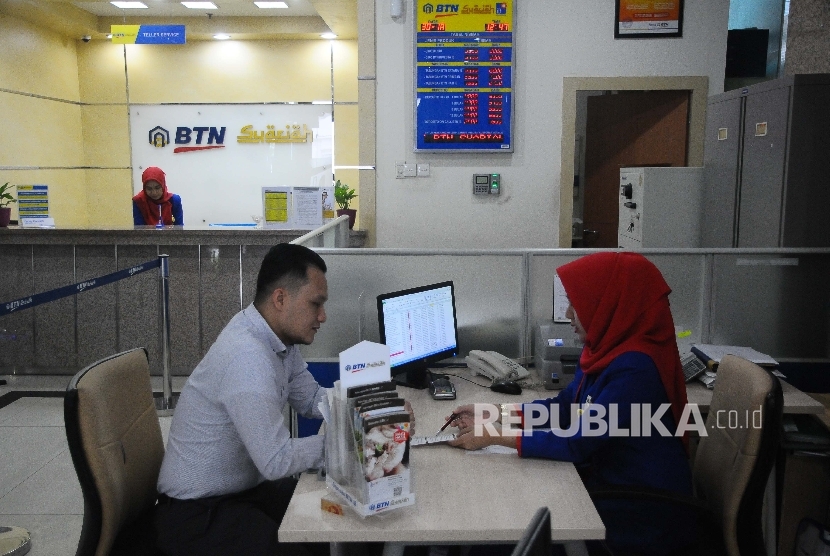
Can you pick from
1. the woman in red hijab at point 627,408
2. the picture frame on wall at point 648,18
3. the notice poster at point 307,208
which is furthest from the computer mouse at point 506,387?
the picture frame on wall at point 648,18

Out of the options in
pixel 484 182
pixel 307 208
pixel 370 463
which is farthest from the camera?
pixel 484 182

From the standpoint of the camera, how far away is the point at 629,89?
16.1 feet

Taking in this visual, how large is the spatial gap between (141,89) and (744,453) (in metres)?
8.05

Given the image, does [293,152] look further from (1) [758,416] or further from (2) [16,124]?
(1) [758,416]

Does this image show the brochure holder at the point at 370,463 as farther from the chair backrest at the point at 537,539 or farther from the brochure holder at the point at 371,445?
the chair backrest at the point at 537,539

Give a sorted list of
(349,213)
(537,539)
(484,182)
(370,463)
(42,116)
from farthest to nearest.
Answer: (42,116) < (349,213) < (484,182) < (370,463) < (537,539)

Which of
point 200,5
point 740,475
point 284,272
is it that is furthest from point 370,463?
point 200,5

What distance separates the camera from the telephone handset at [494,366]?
2.69 meters

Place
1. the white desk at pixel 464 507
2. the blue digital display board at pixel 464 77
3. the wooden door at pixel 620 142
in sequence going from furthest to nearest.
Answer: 1. the wooden door at pixel 620 142
2. the blue digital display board at pixel 464 77
3. the white desk at pixel 464 507

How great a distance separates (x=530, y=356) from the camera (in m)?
2.97

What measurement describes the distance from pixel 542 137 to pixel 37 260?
11.9 feet

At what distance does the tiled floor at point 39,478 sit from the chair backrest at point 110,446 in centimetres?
50

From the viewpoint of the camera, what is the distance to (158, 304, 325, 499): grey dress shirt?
5.70 feet

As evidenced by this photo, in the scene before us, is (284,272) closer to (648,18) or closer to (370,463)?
(370,463)
